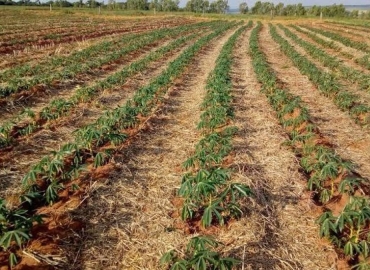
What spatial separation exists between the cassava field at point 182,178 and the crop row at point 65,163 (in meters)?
0.02

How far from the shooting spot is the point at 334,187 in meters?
4.47

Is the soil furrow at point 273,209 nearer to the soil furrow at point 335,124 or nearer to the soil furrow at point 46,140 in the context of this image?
the soil furrow at point 335,124

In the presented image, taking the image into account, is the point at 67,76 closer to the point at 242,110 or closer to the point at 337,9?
the point at 242,110

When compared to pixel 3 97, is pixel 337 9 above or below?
above

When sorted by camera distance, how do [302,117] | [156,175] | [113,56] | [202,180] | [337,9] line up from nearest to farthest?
[202,180] → [156,175] → [302,117] → [113,56] → [337,9]

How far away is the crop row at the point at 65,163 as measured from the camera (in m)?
3.21

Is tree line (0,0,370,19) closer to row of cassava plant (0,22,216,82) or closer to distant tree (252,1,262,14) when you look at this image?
distant tree (252,1,262,14)

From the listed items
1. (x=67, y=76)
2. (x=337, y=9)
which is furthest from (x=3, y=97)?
(x=337, y=9)

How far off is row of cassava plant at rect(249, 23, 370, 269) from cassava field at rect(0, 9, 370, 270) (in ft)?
0.06

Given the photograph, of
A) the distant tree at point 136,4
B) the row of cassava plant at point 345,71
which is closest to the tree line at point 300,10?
the distant tree at point 136,4

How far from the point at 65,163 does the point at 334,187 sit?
3.55 m

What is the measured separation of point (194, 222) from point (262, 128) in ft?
11.3

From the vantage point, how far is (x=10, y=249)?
3.28m

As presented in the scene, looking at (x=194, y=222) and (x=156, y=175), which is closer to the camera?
(x=194, y=222)
